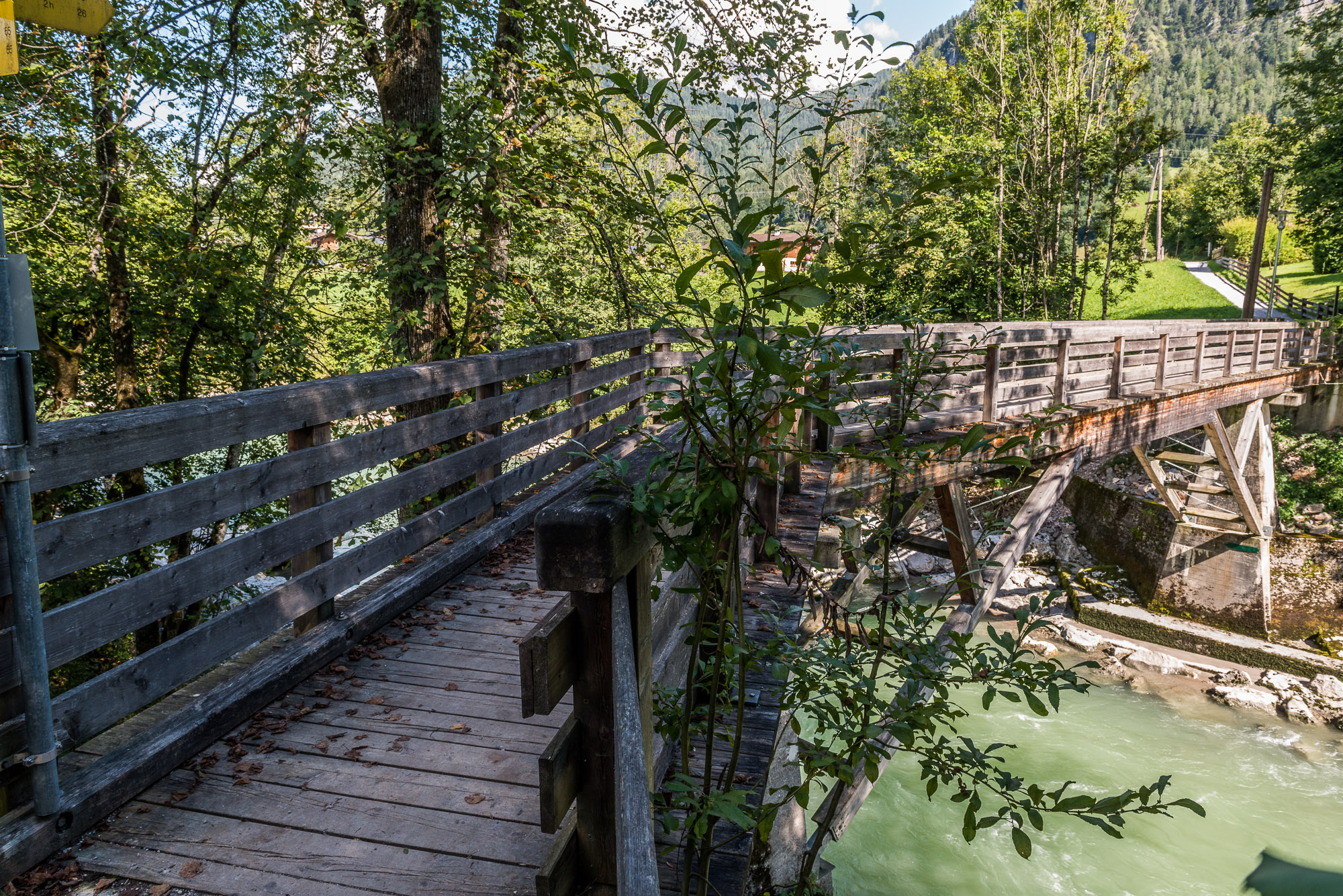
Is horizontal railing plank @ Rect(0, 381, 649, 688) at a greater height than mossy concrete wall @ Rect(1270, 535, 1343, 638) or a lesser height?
greater

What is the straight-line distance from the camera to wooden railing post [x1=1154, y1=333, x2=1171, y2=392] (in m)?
10.3

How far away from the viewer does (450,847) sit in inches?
81.9

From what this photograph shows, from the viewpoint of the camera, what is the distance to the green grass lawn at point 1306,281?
36.1 meters

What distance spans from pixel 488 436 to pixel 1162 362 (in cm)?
963

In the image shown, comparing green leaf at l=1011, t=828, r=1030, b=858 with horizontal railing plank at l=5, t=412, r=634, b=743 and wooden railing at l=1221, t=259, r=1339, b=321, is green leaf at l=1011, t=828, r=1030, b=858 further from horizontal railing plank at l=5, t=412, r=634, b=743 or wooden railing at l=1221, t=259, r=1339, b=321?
wooden railing at l=1221, t=259, r=1339, b=321

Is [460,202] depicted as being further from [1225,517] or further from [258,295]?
[1225,517]

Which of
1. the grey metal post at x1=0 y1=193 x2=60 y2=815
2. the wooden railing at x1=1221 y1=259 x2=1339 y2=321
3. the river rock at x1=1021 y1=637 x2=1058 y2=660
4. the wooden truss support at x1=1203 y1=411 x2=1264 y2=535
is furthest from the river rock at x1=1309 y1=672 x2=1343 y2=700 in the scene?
the wooden railing at x1=1221 y1=259 x2=1339 y2=321

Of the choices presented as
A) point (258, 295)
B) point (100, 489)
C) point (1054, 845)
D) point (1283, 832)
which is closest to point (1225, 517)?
point (1283, 832)

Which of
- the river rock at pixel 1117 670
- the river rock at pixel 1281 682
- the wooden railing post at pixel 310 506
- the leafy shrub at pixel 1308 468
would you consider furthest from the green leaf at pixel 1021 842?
the leafy shrub at pixel 1308 468

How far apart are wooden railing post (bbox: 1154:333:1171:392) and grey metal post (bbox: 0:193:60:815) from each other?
1173cm

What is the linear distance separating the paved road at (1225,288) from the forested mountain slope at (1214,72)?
78.4m

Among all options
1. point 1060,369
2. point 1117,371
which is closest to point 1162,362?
point 1117,371

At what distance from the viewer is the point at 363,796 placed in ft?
7.60

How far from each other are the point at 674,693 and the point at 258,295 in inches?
229
